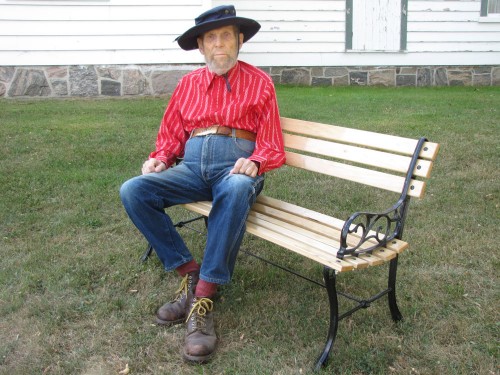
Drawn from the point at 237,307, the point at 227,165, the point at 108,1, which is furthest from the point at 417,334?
the point at 108,1

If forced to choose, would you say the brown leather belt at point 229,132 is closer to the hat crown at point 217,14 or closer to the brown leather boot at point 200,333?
the hat crown at point 217,14

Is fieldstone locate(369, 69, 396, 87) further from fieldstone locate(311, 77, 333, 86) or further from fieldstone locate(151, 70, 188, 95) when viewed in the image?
fieldstone locate(151, 70, 188, 95)

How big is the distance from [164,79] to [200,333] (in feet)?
23.9

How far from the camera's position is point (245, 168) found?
9.79 feet

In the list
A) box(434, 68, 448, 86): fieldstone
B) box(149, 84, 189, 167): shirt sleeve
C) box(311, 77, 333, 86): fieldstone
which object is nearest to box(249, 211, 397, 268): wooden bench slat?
box(149, 84, 189, 167): shirt sleeve

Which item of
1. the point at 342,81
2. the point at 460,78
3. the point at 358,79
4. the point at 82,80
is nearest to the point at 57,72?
the point at 82,80

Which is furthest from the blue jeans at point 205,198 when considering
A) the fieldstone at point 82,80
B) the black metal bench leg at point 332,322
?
the fieldstone at point 82,80

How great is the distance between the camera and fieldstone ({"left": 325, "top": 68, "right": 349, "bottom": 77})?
11.2 meters

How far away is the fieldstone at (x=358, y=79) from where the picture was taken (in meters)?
11.3

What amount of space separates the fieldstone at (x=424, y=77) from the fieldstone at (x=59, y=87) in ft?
A: 21.9

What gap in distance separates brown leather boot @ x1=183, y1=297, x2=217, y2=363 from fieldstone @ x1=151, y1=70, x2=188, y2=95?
23.1 ft

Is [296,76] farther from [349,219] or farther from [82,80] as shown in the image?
[349,219]

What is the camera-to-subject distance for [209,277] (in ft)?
9.29

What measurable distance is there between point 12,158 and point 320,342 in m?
4.12
